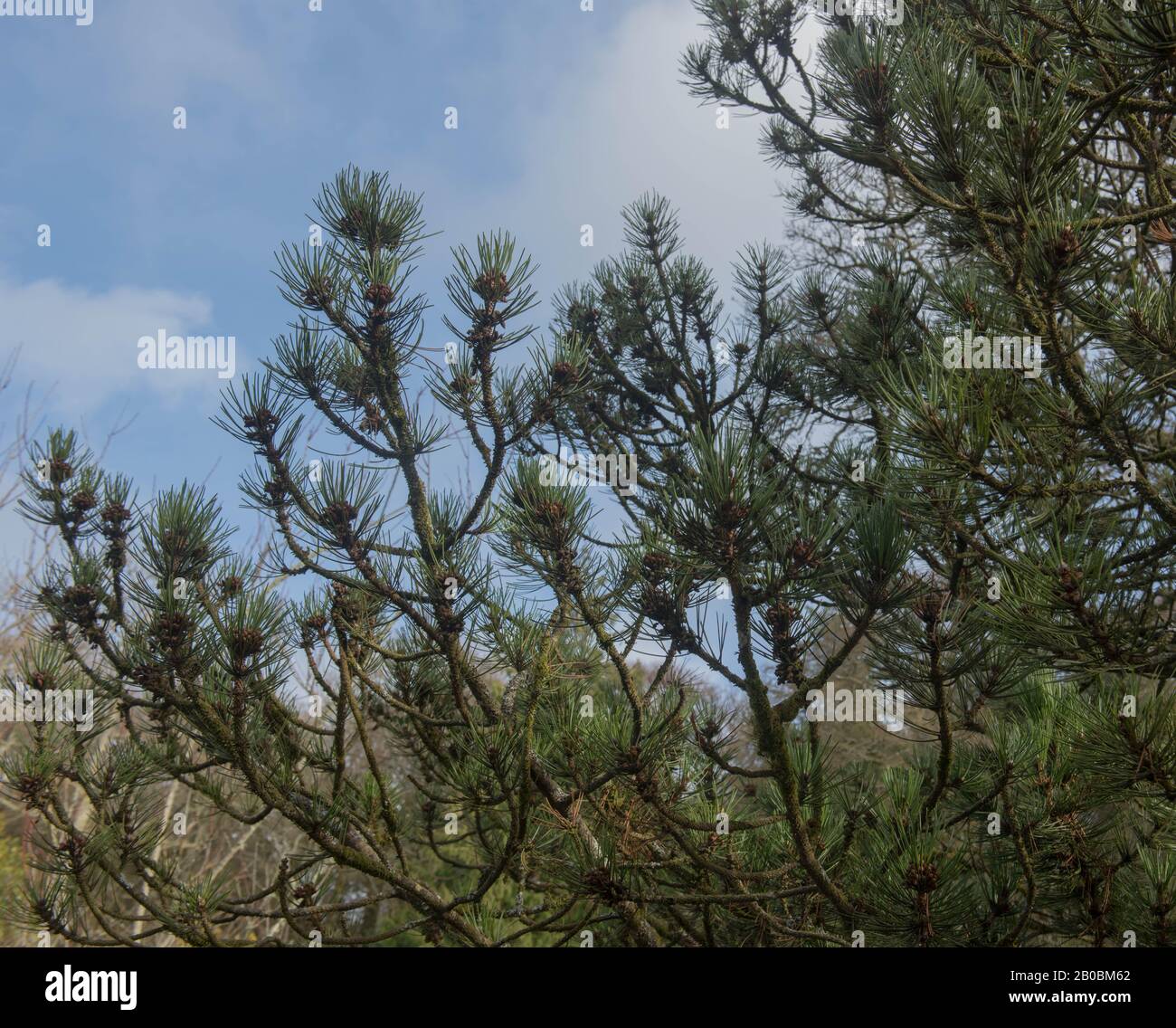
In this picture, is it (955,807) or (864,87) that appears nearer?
(864,87)

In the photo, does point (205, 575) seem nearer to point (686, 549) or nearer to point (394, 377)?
point (394, 377)

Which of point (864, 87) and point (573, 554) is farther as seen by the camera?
point (864, 87)

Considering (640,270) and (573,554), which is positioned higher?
(640,270)

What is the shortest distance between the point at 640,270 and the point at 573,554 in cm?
239

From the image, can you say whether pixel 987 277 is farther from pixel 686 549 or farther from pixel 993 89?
pixel 686 549

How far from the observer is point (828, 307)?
3.97 meters

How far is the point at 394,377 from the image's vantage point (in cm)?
227

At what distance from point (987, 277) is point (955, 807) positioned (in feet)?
5.71

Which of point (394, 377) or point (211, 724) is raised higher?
point (394, 377)
